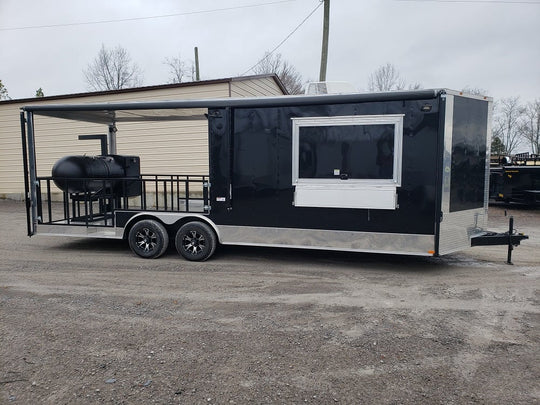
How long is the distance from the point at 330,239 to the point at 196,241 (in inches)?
86.7

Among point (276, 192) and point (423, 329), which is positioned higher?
point (276, 192)

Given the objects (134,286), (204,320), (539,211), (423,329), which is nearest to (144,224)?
(134,286)

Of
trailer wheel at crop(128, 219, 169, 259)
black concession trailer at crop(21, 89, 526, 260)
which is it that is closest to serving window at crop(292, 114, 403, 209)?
black concession trailer at crop(21, 89, 526, 260)

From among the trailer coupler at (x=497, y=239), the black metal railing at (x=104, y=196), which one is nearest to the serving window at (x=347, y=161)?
the trailer coupler at (x=497, y=239)

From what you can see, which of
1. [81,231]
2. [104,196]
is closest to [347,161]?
[104,196]

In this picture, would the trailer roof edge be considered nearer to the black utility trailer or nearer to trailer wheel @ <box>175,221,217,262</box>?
trailer wheel @ <box>175,221,217,262</box>

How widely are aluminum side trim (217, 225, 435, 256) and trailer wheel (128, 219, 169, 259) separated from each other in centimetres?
103

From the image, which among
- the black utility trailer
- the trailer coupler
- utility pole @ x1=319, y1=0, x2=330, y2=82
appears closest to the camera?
the trailer coupler

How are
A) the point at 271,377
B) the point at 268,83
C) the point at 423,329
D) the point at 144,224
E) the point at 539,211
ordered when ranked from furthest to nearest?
the point at 268,83
the point at 539,211
the point at 144,224
the point at 423,329
the point at 271,377

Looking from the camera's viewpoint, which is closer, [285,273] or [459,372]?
[459,372]

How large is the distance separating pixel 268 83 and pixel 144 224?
1052cm

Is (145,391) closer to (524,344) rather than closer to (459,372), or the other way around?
(459,372)

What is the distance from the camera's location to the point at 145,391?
9.87 feet

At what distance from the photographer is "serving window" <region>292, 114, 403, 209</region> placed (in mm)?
5848
